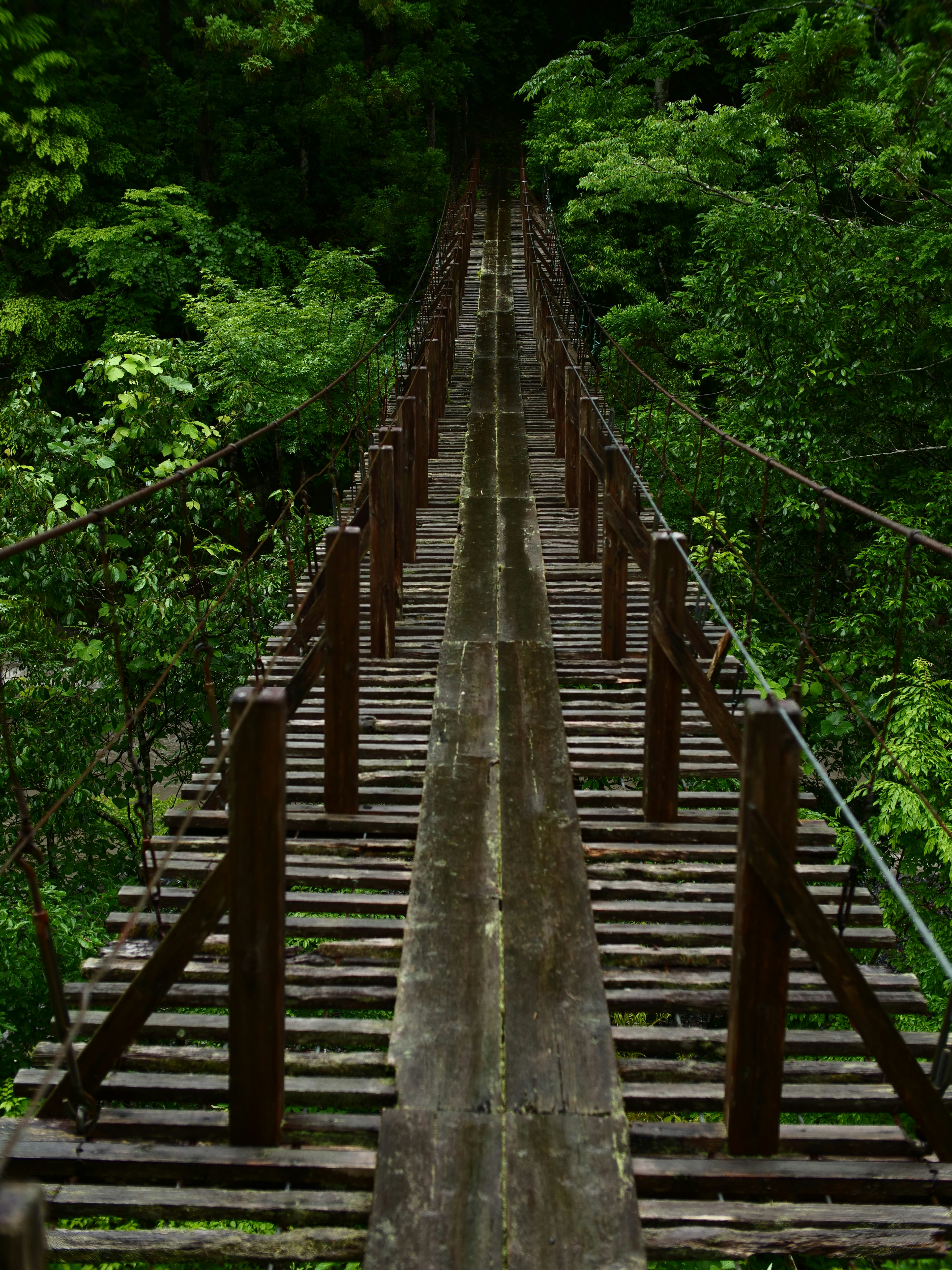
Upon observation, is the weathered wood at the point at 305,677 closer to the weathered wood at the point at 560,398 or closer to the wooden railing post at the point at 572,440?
the wooden railing post at the point at 572,440

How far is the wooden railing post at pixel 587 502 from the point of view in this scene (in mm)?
6805

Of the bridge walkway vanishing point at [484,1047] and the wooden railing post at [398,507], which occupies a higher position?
the wooden railing post at [398,507]

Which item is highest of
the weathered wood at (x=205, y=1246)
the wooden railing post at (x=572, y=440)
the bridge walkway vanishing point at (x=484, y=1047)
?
the wooden railing post at (x=572, y=440)

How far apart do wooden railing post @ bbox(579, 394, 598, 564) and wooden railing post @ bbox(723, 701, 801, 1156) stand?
4598 mm

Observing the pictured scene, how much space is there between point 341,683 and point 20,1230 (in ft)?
9.23

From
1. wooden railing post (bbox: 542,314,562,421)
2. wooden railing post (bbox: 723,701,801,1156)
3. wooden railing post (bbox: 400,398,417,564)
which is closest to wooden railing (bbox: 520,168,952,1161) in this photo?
wooden railing post (bbox: 723,701,801,1156)

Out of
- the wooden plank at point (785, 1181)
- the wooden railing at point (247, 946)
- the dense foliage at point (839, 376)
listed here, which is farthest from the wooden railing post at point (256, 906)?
the dense foliage at point (839, 376)

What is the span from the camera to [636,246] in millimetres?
17719

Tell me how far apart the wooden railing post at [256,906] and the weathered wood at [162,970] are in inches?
1.8

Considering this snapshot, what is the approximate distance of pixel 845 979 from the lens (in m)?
2.14

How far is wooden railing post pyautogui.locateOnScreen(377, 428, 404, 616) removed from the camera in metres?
5.90

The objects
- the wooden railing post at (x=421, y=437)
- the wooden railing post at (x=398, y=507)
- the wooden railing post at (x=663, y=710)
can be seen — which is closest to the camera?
the wooden railing post at (x=663, y=710)

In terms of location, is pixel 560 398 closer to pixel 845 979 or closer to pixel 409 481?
pixel 409 481

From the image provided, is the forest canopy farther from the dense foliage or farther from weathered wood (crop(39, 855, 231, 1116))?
weathered wood (crop(39, 855, 231, 1116))
